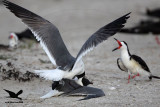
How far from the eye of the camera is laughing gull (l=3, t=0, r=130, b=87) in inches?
253

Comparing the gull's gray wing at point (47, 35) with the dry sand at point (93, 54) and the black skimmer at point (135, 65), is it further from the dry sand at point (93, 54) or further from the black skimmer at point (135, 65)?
the black skimmer at point (135, 65)

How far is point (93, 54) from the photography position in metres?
11.0

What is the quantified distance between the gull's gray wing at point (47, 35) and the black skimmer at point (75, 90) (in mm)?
382

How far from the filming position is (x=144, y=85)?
24.1 feet

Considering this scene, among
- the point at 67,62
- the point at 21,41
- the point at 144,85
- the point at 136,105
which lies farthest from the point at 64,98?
the point at 21,41

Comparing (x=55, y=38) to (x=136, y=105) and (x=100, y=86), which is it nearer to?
(x=100, y=86)

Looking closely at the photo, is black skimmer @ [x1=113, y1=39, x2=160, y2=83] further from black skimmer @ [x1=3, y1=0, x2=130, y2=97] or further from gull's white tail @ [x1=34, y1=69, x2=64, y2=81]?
gull's white tail @ [x1=34, y1=69, x2=64, y2=81]

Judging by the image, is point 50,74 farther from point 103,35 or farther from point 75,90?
point 103,35

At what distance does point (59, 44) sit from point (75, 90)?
1.00 meters

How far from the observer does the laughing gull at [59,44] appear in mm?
6434

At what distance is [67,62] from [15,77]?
125 cm

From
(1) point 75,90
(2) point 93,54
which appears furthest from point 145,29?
(1) point 75,90

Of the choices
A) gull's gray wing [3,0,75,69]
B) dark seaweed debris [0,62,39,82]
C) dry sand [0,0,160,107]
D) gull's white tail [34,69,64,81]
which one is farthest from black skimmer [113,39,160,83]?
gull's white tail [34,69,64,81]

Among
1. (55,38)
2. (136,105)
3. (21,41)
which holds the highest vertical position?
(21,41)
